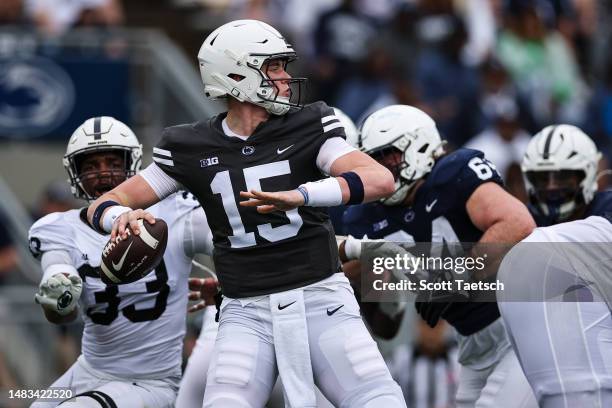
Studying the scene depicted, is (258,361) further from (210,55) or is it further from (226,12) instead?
(226,12)

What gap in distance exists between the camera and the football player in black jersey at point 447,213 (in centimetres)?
682

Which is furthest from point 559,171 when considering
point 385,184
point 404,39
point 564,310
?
point 404,39

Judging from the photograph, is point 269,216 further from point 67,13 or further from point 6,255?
point 67,13

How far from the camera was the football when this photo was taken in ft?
18.3

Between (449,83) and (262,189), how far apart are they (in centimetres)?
752

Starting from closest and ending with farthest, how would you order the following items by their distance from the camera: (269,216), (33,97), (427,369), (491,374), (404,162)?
(269,216)
(404,162)
(491,374)
(427,369)
(33,97)

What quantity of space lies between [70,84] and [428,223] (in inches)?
208

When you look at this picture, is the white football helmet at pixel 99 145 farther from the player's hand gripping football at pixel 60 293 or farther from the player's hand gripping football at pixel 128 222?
the player's hand gripping football at pixel 128 222

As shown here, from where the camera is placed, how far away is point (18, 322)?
10266 mm

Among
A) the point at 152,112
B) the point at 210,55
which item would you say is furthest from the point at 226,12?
the point at 210,55

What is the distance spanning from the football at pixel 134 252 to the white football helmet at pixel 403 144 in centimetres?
174

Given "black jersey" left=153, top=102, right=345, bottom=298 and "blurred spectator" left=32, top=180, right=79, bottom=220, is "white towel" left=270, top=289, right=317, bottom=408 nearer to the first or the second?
"black jersey" left=153, top=102, right=345, bottom=298

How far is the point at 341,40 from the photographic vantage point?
13133 mm

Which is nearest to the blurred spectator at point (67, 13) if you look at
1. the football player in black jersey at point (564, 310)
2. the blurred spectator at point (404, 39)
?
the blurred spectator at point (404, 39)
